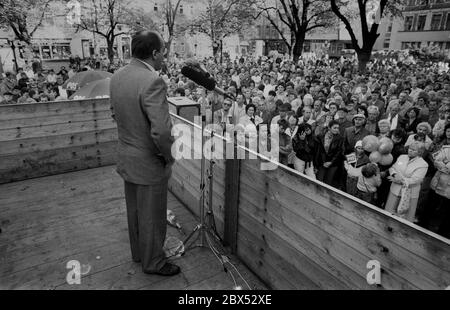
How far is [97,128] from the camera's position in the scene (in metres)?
6.13

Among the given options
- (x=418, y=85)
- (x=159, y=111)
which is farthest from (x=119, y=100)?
(x=418, y=85)

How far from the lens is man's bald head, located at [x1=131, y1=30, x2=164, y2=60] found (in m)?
2.88

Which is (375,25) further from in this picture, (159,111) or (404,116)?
(159,111)

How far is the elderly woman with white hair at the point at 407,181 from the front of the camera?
4.45 meters

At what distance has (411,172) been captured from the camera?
453cm

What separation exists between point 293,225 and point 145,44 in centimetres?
209

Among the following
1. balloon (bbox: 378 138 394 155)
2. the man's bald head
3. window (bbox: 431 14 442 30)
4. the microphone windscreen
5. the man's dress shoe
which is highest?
window (bbox: 431 14 442 30)

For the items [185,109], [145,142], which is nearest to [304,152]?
[185,109]

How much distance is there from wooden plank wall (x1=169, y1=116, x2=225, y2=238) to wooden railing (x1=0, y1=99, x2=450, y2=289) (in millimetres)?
13

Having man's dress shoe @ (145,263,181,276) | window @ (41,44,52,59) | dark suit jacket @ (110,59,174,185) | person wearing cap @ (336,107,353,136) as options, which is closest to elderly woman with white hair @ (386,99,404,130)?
person wearing cap @ (336,107,353,136)

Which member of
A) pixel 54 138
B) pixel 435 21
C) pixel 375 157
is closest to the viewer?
pixel 375 157

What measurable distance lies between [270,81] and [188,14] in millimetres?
37874

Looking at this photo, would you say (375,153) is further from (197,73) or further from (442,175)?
(197,73)

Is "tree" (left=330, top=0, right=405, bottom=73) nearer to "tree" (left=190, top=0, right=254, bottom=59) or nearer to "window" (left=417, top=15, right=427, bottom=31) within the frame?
"tree" (left=190, top=0, right=254, bottom=59)
